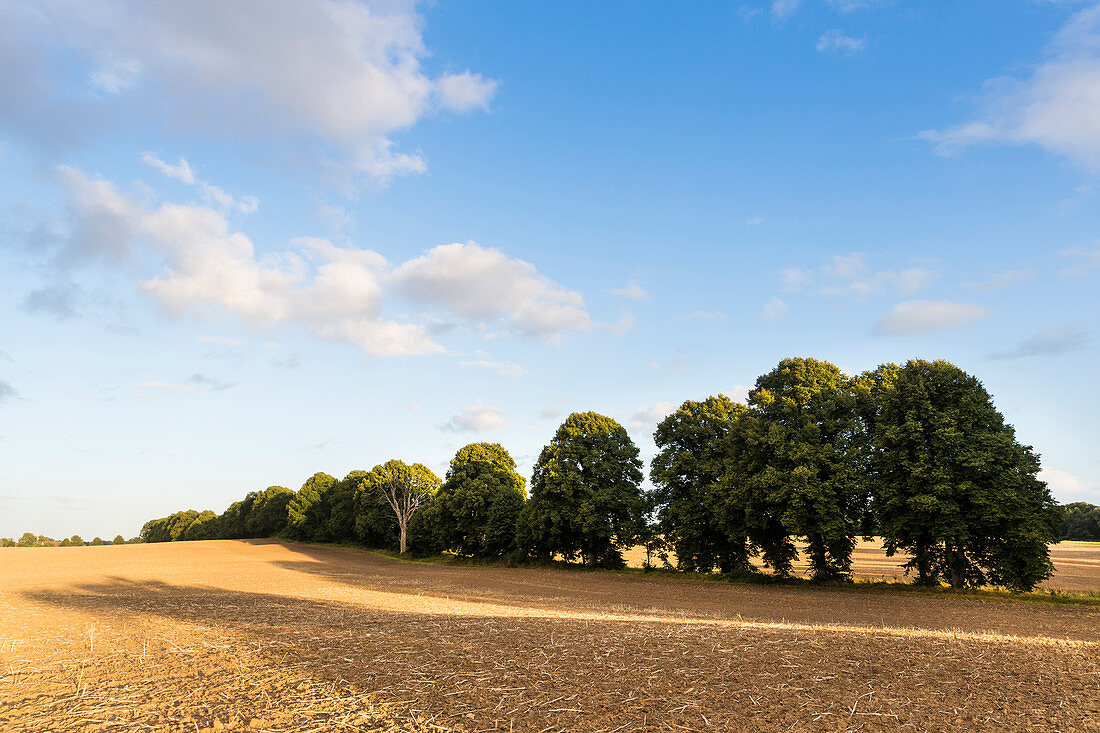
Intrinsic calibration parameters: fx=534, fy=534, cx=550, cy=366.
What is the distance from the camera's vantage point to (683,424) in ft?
147

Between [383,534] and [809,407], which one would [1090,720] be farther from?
[383,534]

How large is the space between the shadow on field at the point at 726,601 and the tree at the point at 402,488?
81.6 feet

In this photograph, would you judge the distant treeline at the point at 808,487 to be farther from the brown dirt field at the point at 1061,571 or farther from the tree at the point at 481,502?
the brown dirt field at the point at 1061,571

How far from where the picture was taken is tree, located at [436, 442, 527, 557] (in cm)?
5859

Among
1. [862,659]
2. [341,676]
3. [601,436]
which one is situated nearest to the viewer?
[341,676]

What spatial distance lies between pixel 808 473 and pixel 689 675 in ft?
81.3

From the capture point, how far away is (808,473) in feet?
105

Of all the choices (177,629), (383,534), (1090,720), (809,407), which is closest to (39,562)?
(383,534)

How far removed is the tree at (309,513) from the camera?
10062cm

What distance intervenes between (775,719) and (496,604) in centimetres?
2053

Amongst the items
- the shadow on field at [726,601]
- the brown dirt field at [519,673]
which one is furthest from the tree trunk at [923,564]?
the brown dirt field at [519,673]

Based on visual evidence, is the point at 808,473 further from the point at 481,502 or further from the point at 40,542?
the point at 40,542

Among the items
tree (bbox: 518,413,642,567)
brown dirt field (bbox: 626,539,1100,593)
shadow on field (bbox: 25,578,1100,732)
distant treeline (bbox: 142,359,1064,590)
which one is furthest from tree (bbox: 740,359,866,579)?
shadow on field (bbox: 25,578,1100,732)

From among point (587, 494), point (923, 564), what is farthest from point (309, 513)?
point (923, 564)
